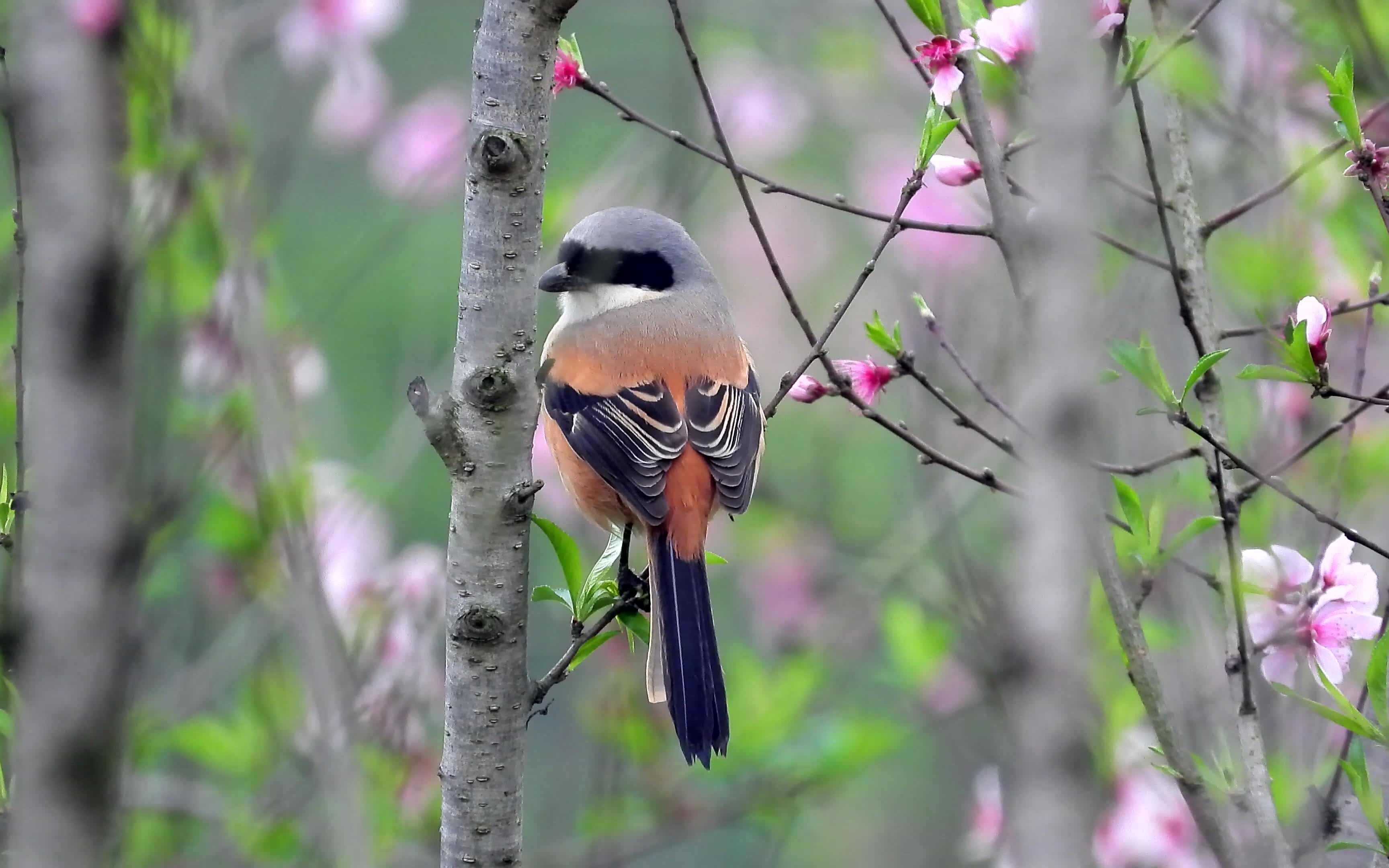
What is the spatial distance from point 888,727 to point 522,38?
8.92ft

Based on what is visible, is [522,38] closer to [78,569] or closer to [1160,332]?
[78,569]

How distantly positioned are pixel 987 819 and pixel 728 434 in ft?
4.22

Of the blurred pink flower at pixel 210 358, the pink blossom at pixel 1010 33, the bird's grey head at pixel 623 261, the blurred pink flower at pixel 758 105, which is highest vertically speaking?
the blurred pink flower at pixel 758 105

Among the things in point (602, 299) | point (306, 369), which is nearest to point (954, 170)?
point (602, 299)

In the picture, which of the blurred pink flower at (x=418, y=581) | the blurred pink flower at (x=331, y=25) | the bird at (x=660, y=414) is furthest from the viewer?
the blurred pink flower at (x=331, y=25)

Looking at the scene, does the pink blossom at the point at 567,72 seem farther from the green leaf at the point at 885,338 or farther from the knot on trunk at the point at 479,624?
the knot on trunk at the point at 479,624

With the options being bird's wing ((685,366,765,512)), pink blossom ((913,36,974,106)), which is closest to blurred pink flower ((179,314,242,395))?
bird's wing ((685,366,765,512))

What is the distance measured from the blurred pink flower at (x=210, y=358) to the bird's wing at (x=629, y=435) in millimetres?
A: 860

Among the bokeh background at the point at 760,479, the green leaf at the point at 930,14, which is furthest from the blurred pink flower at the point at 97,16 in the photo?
the green leaf at the point at 930,14

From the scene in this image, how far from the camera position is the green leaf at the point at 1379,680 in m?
2.11

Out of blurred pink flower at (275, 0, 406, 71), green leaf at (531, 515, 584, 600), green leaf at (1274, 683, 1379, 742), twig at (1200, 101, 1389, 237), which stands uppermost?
blurred pink flower at (275, 0, 406, 71)

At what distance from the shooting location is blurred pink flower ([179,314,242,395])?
3670 mm

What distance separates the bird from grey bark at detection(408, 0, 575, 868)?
0.84 meters

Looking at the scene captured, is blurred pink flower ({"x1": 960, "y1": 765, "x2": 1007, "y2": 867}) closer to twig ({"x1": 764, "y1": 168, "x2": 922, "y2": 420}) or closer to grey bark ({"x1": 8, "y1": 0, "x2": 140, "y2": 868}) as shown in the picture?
twig ({"x1": 764, "y1": 168, "x2": 922, "y2": 420})
